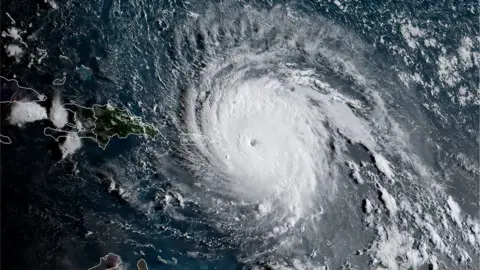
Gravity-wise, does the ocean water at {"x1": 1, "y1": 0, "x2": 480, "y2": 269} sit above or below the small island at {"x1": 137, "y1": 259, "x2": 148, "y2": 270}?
above

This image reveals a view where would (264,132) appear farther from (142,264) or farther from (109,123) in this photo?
(142,264)

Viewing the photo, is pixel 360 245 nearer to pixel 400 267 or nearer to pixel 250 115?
pixel 400 267

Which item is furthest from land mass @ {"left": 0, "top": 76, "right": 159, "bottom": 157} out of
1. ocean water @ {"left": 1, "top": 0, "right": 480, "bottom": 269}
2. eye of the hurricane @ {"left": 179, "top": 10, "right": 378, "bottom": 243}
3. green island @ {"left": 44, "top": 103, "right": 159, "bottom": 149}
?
eye of the hurricane @ {"left": 179, "top": 10, "right": 378, "bottom": 243}

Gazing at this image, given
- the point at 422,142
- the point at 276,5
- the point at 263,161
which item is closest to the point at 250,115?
the point at 263,161

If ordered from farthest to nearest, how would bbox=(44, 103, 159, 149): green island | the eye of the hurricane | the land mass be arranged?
the eye of the hurricane < bbox=(44, 103, 159, 149): green island < the land mass

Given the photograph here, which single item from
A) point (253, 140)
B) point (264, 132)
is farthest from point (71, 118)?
point (264, 132)

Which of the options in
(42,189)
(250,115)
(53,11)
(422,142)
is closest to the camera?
(42,189)

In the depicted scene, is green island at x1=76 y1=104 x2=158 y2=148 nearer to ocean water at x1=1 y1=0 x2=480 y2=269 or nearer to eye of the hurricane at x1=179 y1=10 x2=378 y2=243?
ocean water at x1=1 y1=0 x2=480 y2=269

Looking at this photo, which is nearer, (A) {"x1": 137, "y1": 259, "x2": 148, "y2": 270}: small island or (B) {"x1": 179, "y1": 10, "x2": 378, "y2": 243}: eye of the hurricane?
(A) {"x1": 137, "y1": 259, "x2": 148, "y2": 270}: small island
